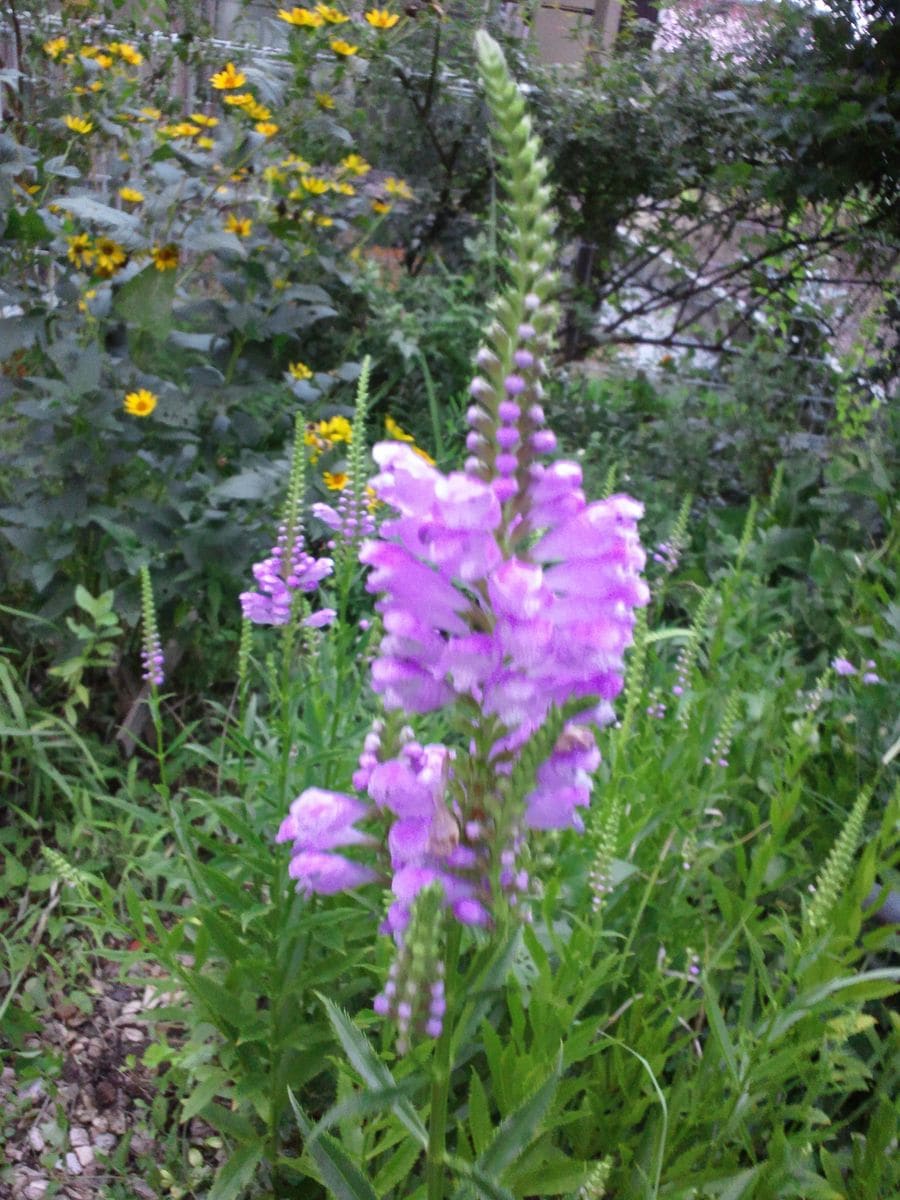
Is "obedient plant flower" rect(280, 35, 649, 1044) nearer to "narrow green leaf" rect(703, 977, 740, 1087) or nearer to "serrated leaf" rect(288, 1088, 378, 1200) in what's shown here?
"serrated leaf" rect(288, 1088, 378, 1200)

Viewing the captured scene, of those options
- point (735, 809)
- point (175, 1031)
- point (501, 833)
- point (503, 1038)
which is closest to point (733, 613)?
point (735, 809)

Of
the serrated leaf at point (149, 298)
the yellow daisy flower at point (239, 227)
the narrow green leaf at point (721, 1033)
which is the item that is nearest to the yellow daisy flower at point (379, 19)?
the yellow daisy flower at point (239, 227)

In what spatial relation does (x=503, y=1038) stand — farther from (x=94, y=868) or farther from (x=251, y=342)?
(x=251, y=342)

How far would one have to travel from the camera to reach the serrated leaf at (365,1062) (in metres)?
1.08

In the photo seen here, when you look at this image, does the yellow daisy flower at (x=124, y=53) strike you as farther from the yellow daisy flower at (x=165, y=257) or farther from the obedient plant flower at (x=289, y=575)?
the obedient plant flower at (x=289, y=575)

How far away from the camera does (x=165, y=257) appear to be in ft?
8.63

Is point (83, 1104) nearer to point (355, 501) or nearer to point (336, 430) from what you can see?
point (355, 501)

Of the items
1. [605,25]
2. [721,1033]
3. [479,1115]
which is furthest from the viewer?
[605,25]

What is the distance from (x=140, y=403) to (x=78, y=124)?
34.0 inches

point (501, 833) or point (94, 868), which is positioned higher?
point (501, 833)

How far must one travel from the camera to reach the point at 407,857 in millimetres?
984

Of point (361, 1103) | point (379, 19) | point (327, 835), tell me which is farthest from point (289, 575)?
point (379, 19)

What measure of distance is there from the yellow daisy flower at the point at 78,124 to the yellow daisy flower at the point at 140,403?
0.80 m

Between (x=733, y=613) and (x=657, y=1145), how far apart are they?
1729 mm
